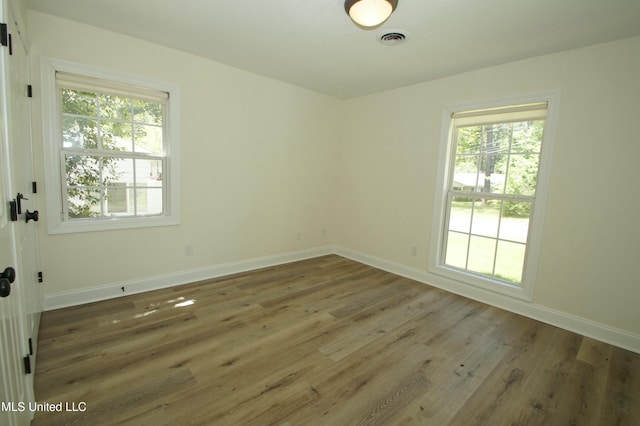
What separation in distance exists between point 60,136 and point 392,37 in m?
3.09

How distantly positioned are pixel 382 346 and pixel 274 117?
10.3 feet

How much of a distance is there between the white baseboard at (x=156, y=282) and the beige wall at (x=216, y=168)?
0.20ft

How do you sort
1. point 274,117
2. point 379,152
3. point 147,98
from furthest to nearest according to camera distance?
point 379,152
point 274,117
point 147,98

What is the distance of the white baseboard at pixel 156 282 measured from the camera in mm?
2656

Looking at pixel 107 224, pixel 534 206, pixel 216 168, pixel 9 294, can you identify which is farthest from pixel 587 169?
pixel 107 224

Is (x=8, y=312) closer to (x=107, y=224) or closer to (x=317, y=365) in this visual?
(x=317, y=365)

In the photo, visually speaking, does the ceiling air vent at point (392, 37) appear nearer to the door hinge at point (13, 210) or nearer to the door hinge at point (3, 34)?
the door hinge at point (3, 34)

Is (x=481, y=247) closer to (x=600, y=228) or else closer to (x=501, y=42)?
(x=600, y=228)

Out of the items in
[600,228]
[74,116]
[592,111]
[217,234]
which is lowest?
[217,234]

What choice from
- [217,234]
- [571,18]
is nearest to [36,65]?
[217,234]

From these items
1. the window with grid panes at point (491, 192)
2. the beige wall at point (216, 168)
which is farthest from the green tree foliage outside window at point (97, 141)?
the window with grid panes at point (491, 192)

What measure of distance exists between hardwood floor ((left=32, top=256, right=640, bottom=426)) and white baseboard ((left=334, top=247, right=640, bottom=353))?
0.10 m

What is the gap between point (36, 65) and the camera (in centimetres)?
237

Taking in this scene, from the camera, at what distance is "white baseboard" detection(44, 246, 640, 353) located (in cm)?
254
